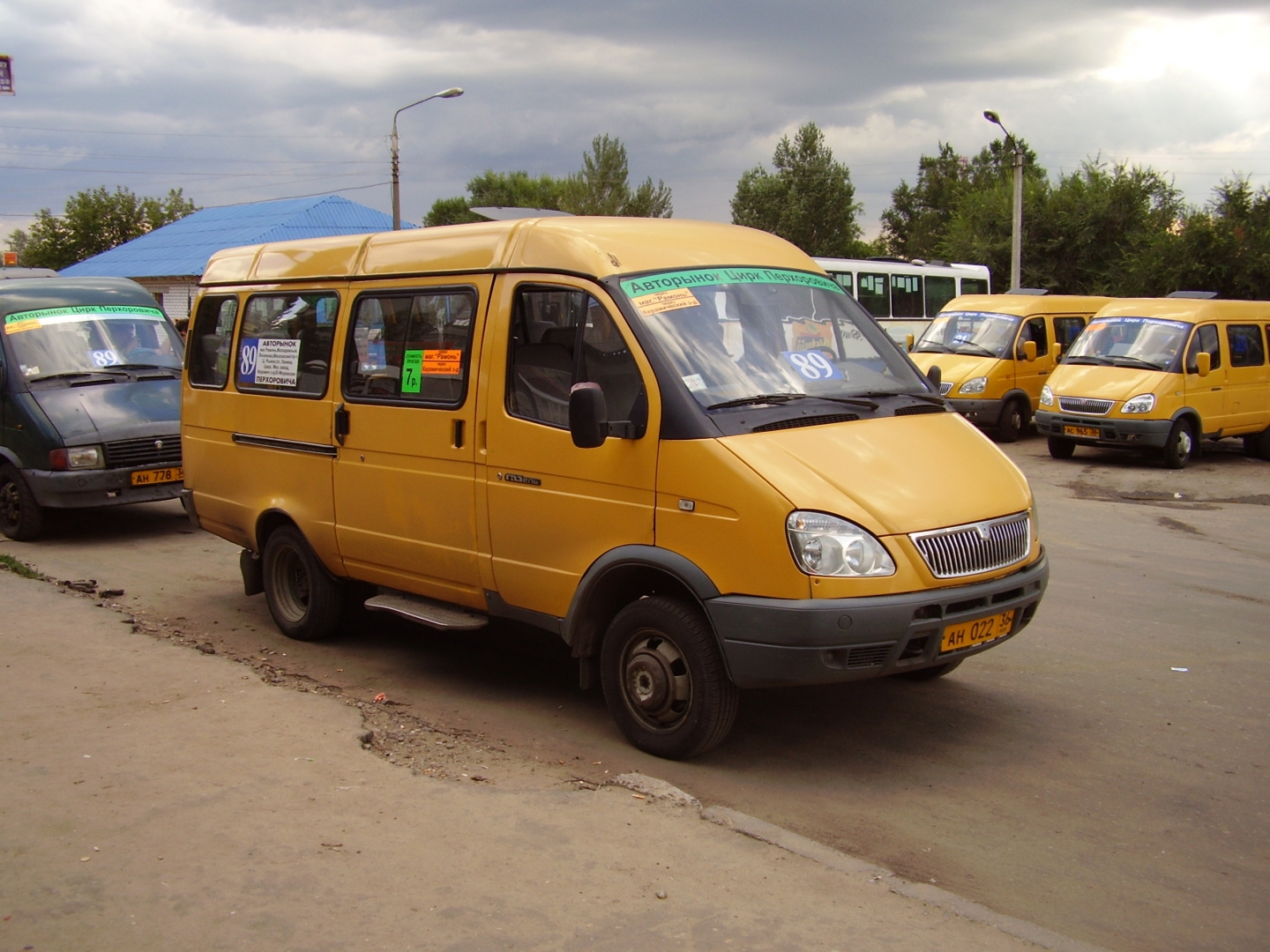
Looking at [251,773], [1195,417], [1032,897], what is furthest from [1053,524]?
[251,773]

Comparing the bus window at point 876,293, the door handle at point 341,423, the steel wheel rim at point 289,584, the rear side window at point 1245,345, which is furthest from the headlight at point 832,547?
→ the bus window at point 876,293

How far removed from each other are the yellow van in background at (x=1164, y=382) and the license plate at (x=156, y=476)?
11.4m

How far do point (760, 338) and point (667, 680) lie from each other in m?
1.59

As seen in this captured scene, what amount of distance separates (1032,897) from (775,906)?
0.91 metres

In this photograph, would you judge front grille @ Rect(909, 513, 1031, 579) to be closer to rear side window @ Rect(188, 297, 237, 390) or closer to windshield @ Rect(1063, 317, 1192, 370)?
rear side window @ Rect(188, 297, 237, 390)

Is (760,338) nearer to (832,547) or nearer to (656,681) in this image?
(832,547)

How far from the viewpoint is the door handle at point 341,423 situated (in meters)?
6.55

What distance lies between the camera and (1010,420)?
19.5 m

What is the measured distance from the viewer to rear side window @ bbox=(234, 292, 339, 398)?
6.83 meters

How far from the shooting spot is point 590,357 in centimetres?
532

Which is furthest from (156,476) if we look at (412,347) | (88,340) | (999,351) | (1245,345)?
(1245,345)

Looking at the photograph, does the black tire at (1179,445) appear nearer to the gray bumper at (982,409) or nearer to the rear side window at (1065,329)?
the gray bumper at (982,409)

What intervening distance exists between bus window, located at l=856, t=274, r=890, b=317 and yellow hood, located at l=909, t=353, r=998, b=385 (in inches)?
427

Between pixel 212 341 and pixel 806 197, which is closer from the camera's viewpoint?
pixel 212 341
